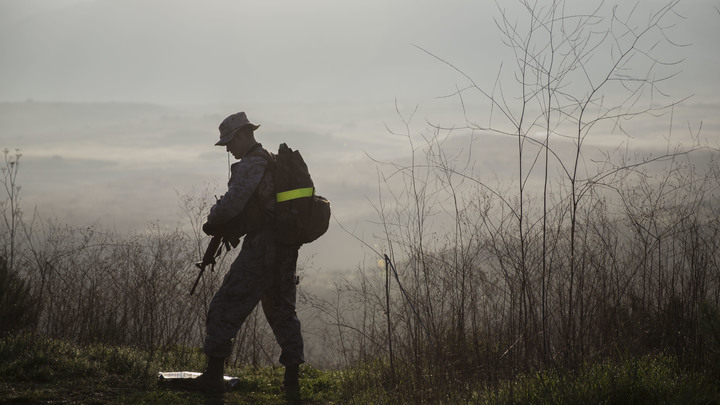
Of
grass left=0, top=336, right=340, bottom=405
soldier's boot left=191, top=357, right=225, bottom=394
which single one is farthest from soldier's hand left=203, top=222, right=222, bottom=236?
grass left=0, top=336, right=340, bottom=405

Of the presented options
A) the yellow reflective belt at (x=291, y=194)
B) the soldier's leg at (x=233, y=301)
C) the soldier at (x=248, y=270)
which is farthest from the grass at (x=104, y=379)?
the yellow reflective belt at (x=291, y=194)

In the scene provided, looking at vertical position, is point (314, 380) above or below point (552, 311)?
below

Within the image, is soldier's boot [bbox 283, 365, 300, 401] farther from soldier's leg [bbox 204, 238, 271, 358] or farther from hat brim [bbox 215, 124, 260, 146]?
hat brim [bbox 215, 124, 260, 146]

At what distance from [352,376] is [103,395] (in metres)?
1.89

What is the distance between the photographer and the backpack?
4324 millimetres

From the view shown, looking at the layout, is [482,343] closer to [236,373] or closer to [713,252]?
[713,252]

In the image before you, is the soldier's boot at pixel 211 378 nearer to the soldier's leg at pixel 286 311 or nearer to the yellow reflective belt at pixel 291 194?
the soldier's leg at pixel 286 311

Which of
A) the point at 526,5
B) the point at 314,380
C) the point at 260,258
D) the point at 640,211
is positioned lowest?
the point at 314,380

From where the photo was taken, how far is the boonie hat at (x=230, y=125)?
442 centimetres

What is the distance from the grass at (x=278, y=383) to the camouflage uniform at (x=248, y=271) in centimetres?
43

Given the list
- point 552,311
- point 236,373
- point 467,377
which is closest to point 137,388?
point 236,373

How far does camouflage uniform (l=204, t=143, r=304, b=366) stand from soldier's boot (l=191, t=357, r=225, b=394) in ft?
0.26

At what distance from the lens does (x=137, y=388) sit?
430 cm

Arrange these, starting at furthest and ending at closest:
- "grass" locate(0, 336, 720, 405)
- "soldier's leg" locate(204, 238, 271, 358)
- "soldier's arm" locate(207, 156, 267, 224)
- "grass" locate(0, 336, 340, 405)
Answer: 1. "soldier's leg" locate(204, 238, 271, 358)
2. "soldier's arm" locate(207, 156, 267, 224)
3. "grass" locate(0, 336, 340, 405)
4. "grass" locate(0, 336, 720, 405)
